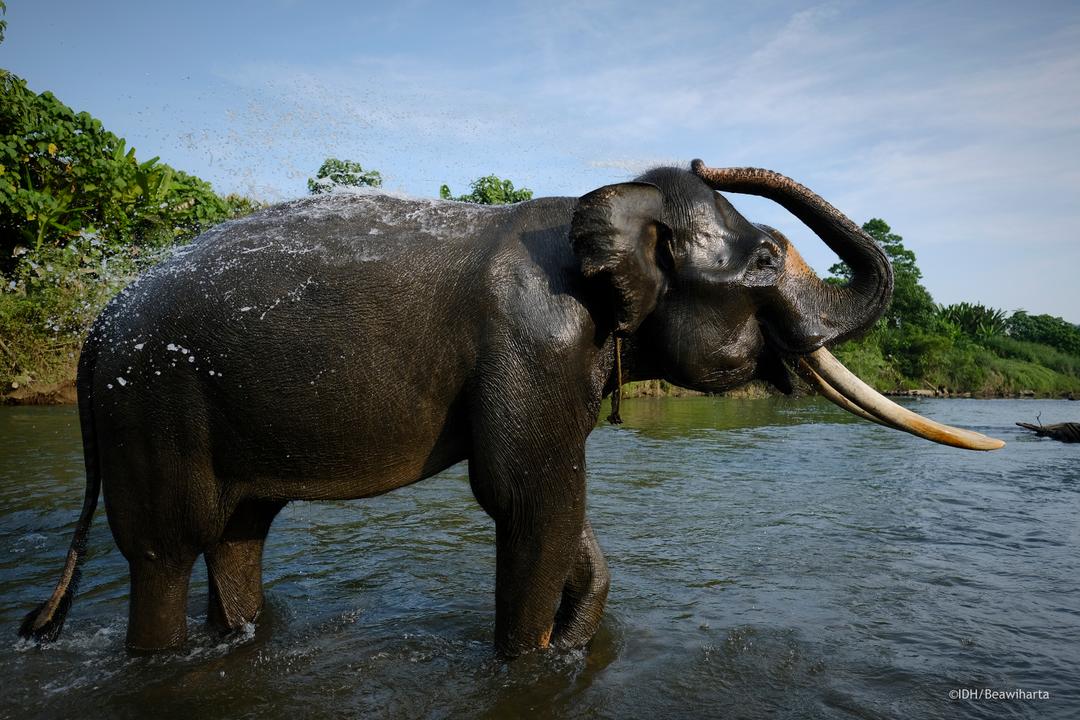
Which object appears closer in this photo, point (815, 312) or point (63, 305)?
point (815, 312)

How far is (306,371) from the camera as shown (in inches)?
121

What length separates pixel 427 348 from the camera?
311cm

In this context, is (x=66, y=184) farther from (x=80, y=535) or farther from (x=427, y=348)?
(x=427, y=348)

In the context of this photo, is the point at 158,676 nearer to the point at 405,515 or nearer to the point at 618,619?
the point at 618,619

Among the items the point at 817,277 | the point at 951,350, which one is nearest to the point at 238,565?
the point at 817,277

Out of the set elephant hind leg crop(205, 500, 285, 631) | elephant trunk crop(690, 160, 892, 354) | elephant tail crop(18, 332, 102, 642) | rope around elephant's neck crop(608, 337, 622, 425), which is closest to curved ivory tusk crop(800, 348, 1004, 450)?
elephant trunk crop(690, 160, 892, 354)

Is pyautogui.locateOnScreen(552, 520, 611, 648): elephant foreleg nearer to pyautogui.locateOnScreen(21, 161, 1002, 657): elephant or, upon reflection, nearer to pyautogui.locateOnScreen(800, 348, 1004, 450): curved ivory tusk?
pyautogui.locateOnScreen(21, 161, 1002, 657): elephant

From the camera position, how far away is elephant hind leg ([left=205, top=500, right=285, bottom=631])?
150 inches

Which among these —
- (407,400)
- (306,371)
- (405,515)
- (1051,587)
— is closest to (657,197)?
(407,400)

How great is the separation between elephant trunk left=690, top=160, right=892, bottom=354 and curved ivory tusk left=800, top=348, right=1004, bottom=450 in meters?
0.13

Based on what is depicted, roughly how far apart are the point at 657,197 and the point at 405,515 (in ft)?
15.7

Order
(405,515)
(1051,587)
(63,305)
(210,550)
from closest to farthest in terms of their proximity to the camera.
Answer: (210,550)
(1051,587)
(405,515)
(63,305)

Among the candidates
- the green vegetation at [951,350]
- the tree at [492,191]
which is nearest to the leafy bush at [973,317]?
the green vegetation at [951,350]

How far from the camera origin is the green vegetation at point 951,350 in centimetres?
4409
